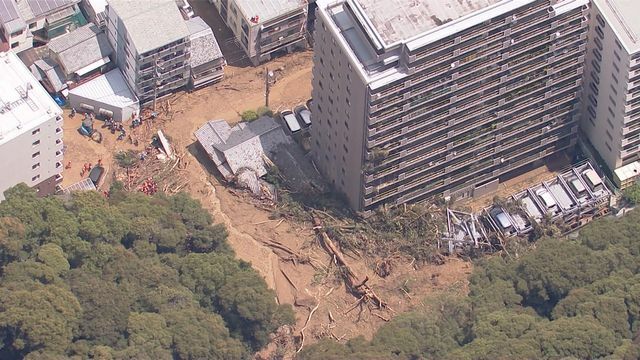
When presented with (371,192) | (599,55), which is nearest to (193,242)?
(371,192)

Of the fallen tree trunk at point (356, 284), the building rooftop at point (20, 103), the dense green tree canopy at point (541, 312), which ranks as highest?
the building rooftop at point (20, 103)

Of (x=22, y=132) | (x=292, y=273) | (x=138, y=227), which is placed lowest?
(x=292, y=273)

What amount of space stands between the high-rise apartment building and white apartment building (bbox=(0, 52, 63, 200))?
2665 cm

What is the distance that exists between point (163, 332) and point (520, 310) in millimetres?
33908

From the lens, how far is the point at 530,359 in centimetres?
17988

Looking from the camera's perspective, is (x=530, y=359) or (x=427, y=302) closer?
(x=530, y=359)

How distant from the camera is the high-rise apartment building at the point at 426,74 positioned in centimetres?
18675

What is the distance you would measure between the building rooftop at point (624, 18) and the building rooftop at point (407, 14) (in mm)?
→ 13623

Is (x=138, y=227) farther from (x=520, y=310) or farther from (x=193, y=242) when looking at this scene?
(x=520, y=310)

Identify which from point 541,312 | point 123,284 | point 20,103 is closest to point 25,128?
point 20,103

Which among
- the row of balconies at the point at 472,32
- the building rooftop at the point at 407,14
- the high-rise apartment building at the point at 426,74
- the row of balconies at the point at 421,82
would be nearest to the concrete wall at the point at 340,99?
the high-rise apartment building at the point at 426,74

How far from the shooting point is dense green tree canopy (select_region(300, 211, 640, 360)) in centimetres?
18125

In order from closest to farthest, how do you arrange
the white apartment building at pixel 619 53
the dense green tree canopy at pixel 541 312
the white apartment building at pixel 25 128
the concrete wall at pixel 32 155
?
the dense green tree canopy at pixel 541 312
the white apartment building at pixel 619 53
the white apartment building at pixel 25 128
the concrete wall at pixel 32 155

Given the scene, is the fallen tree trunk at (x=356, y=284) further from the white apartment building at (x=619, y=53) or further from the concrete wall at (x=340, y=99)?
the white apartment building at (x=619, y=53)
